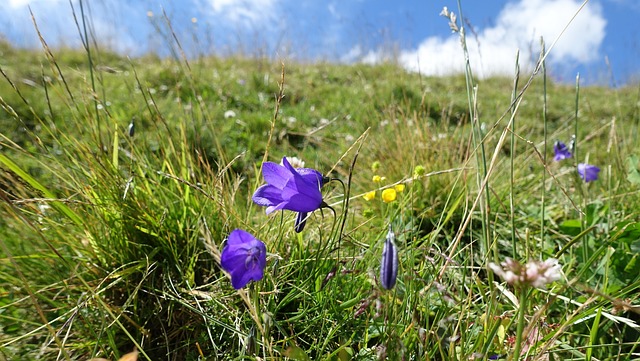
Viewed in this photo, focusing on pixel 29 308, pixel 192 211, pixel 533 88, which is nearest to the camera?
pixel 29 308

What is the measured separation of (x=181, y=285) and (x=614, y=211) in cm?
206

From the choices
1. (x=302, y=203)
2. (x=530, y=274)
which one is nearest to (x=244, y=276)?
(x=302, y=203)

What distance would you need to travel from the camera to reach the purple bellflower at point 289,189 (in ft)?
3.32

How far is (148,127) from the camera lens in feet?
13.1

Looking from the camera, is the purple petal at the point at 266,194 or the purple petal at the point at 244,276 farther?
the purple petal at the point at 266,194

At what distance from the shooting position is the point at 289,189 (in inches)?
39.8

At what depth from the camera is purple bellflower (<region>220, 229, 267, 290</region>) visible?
89 centimetres

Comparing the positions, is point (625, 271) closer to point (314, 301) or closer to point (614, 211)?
point (614, 211)

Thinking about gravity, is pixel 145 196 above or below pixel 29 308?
above

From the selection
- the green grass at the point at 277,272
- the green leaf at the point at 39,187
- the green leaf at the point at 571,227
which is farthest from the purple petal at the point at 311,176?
the green leaf at the point at 571,227

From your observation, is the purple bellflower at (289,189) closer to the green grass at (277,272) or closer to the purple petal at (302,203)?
the purple petal at (302,203)

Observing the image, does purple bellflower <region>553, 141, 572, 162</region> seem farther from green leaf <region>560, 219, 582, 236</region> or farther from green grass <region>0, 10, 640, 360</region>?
green leaf <region>560, 219, 582, 236</region>

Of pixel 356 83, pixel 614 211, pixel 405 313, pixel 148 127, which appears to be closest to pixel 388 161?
pixel 614 211

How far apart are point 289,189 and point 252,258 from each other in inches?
7.5
